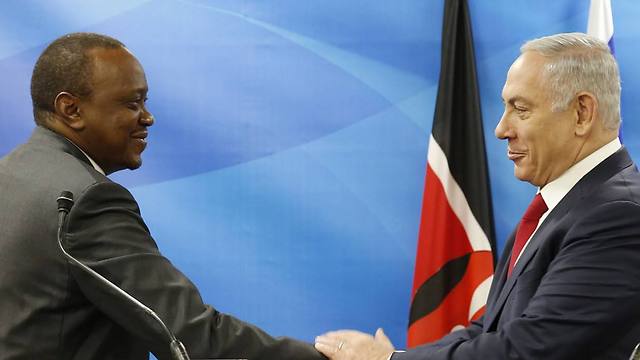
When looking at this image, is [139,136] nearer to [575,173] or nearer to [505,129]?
[505,129]

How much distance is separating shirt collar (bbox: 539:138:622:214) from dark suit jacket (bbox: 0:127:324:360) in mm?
1071

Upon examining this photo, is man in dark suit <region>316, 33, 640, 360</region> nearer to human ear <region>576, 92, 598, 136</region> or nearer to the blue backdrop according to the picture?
human ear <region>576, 92, 598, 136</region>

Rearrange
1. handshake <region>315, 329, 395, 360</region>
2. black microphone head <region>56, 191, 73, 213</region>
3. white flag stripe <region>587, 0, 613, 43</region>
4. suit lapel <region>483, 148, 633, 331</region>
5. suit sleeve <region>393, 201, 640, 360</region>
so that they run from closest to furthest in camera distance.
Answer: black microphone head <region>56, 191, 73, 213</region>, suit sleeve <region>393, 201, 640, 360</region>, suit lapel <region>483, 148, 633, 331</region>, handshake <region>315, 329, 395, 360</region>, white flag stripe <region>587, 0, 613, 43</region>

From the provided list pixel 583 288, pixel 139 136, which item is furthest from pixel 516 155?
pixel 139 136

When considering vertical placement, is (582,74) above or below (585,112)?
above

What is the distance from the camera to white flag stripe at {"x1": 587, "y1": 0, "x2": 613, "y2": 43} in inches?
177

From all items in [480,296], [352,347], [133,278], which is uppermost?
[133,278]

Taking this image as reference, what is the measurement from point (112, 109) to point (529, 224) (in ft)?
4.30

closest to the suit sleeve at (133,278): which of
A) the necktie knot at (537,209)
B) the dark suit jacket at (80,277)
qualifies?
the dark suit jacket at (80,277)

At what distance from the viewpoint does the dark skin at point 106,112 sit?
2629 millimetres

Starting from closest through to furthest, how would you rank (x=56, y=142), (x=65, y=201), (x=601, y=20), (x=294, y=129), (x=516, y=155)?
(x=65, y=201) < (x=56, y=142) < (x=516, y=155) < (x=601, y=20) < (x=294, y=129)

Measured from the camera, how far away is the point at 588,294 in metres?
2.34

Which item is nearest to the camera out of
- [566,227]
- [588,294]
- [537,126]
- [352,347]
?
[588,294]

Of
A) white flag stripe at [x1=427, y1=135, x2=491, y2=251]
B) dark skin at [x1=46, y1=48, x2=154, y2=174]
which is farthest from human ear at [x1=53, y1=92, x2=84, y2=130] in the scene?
white flag stripe at [x1=427, y1=135, x2=491, y2=251]
